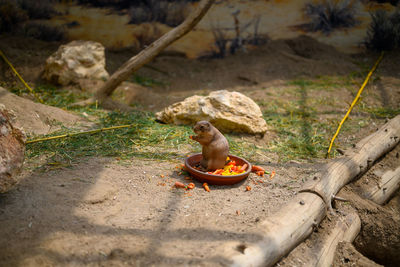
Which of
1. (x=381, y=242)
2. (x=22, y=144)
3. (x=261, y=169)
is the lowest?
(x=381, y=242)

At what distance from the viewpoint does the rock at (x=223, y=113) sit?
5.17 meters

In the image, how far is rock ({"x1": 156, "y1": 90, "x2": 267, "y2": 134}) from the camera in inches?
203

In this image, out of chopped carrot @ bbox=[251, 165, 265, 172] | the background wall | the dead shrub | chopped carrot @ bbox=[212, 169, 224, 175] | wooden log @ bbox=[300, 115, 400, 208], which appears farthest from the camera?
the dead shrub

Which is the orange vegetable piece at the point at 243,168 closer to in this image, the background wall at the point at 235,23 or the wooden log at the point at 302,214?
the wooden log at the point at 302,214

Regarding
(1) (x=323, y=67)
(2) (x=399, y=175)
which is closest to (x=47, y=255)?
(2) (x=399, y=175)

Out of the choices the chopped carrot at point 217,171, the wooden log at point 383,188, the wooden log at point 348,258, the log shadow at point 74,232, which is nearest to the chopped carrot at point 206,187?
the chopped carrot at point 217,171

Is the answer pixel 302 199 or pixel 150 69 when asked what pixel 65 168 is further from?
pixel 150 69

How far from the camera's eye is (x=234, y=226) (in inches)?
110

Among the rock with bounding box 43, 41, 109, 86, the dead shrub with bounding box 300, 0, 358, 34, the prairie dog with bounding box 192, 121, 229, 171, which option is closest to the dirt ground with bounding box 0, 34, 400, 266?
the prairie dog with bounding box 192, 121, 229, 171

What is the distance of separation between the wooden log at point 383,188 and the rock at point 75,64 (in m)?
5.65

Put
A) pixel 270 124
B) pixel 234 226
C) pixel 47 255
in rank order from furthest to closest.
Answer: pixel 270 124
pixel 234 226
pixel 47 255

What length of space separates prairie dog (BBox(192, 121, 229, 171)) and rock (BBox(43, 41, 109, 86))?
181 inches

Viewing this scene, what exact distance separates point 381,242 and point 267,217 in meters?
1.60

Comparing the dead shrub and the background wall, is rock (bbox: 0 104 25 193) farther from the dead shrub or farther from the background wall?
the dead shrub
